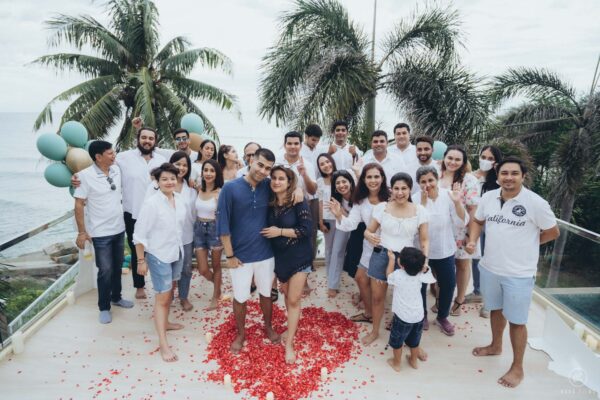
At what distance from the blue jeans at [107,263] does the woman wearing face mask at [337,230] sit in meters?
2.35

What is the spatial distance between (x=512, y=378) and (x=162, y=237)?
3.29 m

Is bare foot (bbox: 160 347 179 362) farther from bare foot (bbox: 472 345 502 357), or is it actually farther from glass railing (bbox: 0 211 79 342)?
bare foot (bbox: 472 345 502 357)

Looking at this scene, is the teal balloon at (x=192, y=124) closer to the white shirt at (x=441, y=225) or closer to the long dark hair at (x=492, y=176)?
the white shirt at (x=441, y=225)

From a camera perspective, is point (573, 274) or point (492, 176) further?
point (573, 274)

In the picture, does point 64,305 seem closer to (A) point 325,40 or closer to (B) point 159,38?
(A) point 325,40

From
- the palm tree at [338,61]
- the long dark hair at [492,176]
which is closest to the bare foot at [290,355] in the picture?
the long dark hair at [492,176]

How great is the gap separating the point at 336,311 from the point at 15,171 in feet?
187

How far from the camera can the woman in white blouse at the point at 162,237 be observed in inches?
138

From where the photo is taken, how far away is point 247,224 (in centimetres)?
345

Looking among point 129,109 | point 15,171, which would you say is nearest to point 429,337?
point 129,109

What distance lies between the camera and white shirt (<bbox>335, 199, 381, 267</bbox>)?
388 cm

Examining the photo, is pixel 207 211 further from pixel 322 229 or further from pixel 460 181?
pixel 460 181

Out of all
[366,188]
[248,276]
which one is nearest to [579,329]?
[366,188]

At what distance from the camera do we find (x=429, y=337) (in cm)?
402
